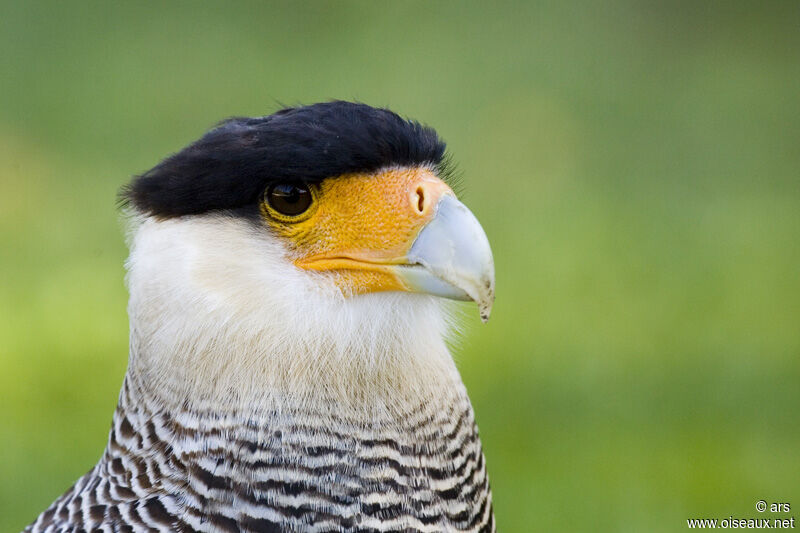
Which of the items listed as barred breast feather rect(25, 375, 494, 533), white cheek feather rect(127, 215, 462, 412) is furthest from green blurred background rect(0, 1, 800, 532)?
white cheek feather rect(127, 215, 462, 412)

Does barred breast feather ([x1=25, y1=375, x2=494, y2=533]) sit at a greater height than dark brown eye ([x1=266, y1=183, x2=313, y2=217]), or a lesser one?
lesser

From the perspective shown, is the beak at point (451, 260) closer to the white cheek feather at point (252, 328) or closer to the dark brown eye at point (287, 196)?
the white cheek feather at point (252, 328)

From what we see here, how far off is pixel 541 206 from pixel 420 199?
4.01 m

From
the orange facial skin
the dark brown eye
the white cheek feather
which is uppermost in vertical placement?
the dark brown eye

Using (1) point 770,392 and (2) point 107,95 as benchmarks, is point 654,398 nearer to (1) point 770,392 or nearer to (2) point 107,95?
(1) point 770,392

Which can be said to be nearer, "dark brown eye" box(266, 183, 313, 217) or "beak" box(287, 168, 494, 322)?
"beak" box(287, 168, 494, 322)

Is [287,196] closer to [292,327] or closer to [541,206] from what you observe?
[292,327]

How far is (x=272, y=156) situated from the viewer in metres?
1.94

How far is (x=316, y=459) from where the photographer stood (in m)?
1.95

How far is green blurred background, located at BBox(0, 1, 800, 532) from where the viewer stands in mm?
4348

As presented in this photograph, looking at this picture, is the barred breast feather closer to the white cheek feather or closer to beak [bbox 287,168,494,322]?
the white cheek feather

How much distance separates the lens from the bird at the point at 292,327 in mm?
1926

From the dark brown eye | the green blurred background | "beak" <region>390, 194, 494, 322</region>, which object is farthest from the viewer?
the green blurred background

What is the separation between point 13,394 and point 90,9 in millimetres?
4142
